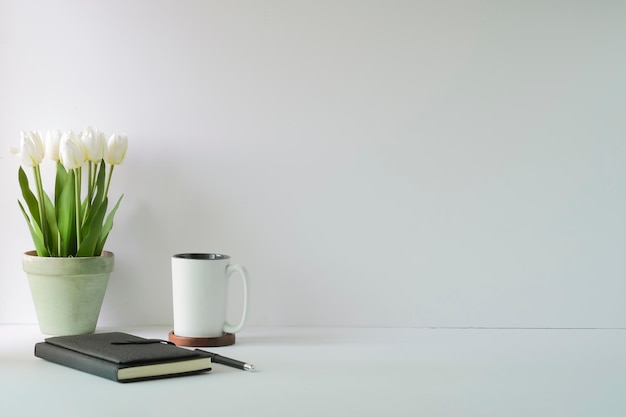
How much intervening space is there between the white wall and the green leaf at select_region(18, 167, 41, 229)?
11 cm

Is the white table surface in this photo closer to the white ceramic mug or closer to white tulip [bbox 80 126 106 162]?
the white ceramic mug

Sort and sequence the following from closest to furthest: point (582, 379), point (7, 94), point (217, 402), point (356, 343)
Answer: point (217, 402) < point (582, 379) < point (356, 343) < point (7, 94)

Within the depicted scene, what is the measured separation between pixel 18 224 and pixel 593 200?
101cm

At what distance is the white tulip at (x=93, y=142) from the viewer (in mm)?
1290

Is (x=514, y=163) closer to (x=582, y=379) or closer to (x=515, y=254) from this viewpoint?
(x=515, y=254)

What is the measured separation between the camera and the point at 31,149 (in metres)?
1.29

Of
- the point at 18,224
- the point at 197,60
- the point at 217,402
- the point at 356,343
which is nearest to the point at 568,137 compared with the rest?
the point at 356,343

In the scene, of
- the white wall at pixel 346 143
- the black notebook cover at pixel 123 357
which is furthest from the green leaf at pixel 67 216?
the black notebook cover at pixel 123 357

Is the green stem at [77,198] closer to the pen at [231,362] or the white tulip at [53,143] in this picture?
the white tulip at [53,143]

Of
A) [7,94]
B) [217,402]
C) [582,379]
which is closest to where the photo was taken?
[217,402]

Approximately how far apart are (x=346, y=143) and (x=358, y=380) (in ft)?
1.69

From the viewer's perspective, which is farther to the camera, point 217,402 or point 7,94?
point 7,94

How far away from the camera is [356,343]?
1265 mm

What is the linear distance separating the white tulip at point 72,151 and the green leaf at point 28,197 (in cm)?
7
